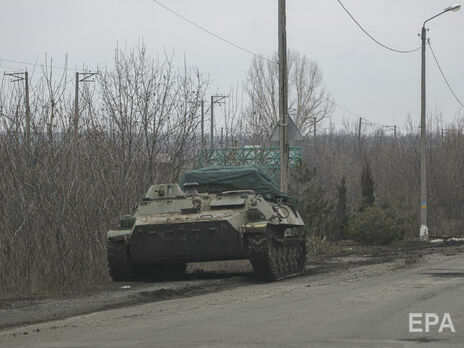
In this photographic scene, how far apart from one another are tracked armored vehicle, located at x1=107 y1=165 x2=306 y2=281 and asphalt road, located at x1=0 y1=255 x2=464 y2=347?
4.36 feet

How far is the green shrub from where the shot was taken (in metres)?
30.5

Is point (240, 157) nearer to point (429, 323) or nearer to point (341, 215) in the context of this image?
point (341, 215)

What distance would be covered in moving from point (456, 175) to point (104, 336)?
134ft

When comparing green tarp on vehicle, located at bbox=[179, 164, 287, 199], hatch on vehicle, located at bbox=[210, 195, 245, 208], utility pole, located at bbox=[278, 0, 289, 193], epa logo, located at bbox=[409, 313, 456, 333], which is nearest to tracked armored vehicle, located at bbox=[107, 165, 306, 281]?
hatch on vehicle, located at bbox=[210, 195, 245, 208]

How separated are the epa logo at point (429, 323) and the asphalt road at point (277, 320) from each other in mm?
65

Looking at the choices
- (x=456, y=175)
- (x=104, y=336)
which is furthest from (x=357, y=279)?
(x=456, y=175)

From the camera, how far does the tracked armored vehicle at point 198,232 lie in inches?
593

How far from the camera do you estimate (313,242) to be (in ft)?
82.6

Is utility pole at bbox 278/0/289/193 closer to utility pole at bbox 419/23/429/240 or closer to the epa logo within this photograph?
the epa logo

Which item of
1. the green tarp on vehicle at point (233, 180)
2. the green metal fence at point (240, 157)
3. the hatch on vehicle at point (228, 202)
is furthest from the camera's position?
the green metal fence at point (240, 157)

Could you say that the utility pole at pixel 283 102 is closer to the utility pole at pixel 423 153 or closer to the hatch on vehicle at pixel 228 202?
the hatch on vehicle at pixel 228 202

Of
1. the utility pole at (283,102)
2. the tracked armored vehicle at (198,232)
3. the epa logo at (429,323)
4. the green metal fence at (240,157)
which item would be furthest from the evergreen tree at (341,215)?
the epa logo at (429,323)

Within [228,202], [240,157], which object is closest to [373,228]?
[240,157]

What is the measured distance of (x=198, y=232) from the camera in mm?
15156
